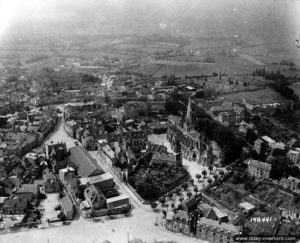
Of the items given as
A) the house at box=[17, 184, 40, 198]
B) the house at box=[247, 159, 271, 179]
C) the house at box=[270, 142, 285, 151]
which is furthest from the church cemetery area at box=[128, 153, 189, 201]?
the house at box=[270, 142, 285, 151]

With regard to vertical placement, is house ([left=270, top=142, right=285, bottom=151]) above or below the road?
above

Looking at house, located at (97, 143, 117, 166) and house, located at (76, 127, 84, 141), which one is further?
house, located at (76, 127, 84, 141)

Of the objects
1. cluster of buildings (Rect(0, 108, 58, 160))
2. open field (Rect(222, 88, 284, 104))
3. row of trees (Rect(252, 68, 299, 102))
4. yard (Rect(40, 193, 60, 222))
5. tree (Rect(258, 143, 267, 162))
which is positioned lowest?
yard (Rect(40, 193, 60, 222))

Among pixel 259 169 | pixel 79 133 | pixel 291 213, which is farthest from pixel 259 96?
pixel 291 213

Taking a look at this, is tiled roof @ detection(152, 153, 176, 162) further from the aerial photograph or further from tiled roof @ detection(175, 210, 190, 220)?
tiled roof @ detection(175, 210, 190, 220)

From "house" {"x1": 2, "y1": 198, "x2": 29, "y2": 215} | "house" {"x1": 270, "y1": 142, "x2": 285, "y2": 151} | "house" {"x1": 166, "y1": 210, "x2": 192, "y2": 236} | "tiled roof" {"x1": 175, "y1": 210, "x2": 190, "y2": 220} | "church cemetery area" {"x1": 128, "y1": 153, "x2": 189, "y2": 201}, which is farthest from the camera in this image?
"house" {"x1": 270, "y1": 142, "x2": 285, "y2": 151}

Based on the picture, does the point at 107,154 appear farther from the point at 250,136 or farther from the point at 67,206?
the point at 250,136

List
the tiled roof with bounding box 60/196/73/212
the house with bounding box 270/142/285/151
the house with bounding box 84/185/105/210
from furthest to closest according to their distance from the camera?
the house with bounding box 270/142/285/151 < the house with bounding box 84/185/105/210 < the tiled roof with bounding box 60/196/73/212

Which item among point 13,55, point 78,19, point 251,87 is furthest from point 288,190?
point 13,55
